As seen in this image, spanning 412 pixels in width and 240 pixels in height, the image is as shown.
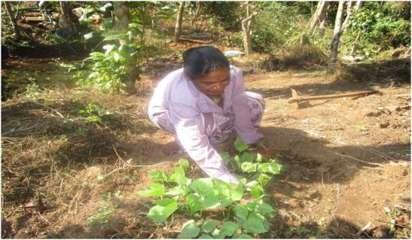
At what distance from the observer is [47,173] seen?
3.18 metres

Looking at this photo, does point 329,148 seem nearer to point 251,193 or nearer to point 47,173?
point 251,193

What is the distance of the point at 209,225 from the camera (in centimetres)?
244

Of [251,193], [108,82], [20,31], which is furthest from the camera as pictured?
[20,31]

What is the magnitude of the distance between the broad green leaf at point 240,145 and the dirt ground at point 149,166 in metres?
0.29

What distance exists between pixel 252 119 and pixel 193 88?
0.75 m

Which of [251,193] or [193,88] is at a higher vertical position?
[193,88]

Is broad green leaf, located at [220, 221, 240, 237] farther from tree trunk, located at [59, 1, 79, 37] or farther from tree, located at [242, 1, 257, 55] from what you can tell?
tree trunk, located at [59, 1, 79, 37]

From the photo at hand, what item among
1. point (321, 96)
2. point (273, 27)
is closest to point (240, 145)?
point (321, 96)

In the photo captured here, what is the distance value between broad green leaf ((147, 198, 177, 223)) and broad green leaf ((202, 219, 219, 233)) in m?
0.20

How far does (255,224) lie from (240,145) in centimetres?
92

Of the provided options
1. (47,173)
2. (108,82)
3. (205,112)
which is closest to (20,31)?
(108,82)

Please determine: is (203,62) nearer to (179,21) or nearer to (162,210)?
(162,210)

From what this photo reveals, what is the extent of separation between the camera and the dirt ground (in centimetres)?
267

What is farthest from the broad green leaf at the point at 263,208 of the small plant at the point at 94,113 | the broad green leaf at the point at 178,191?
the small plant at the point at 94,113
